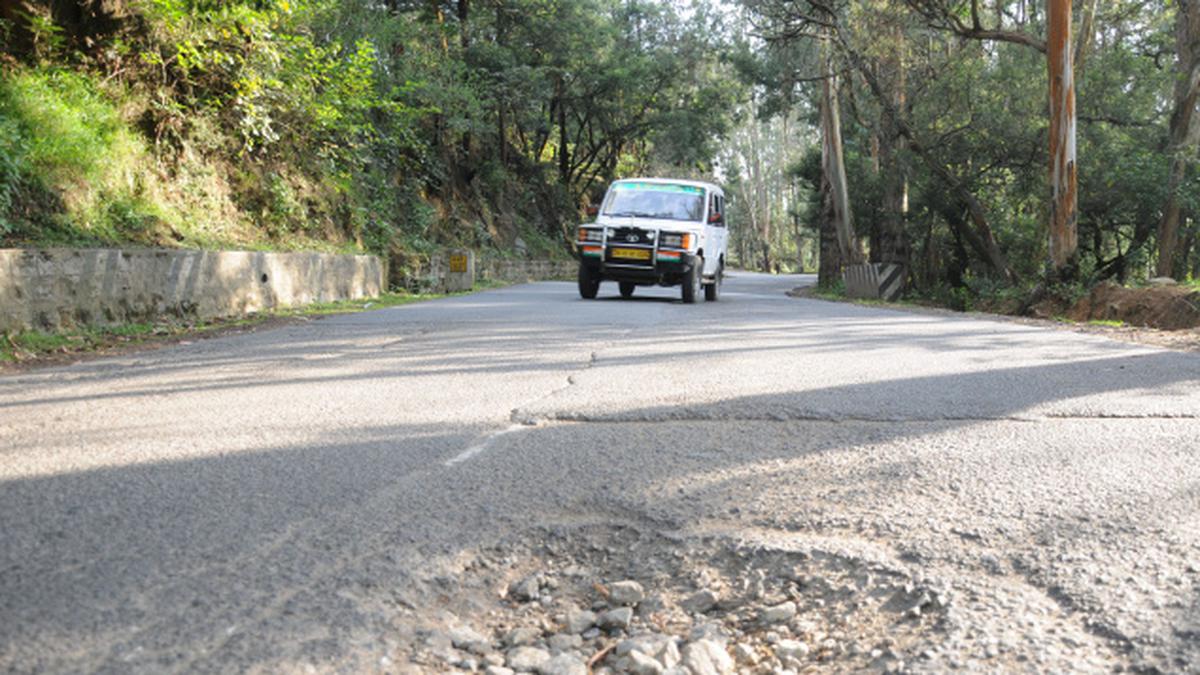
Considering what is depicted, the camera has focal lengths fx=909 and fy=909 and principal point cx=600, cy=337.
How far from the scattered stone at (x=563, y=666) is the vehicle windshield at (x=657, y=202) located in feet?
47.7

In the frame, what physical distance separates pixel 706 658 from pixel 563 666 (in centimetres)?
34

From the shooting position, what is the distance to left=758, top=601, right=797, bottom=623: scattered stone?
2.38m

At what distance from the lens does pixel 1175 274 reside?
27.9 metres

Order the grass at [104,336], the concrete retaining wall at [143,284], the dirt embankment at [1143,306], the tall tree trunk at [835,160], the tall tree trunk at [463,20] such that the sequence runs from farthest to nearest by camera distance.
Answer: the tall tree trunk at [463,20] < the tall tree trunk at [835,160] < the dirt embankment at [1143,306] < the concrete retaining wall at [143,284] < the grass at [104,336]

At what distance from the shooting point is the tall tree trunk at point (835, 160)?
26.7 meters

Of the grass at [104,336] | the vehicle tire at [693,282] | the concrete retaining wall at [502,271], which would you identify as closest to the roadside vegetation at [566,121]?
the concrete retaining wall at [502,271]

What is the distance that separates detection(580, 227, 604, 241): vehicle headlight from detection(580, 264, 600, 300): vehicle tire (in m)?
0.56

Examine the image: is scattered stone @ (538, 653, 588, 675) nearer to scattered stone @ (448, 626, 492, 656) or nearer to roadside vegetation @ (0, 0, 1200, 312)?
scattered stone @ (448, 626, 492, 656)

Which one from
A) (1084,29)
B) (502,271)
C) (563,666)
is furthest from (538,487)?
(502,271)

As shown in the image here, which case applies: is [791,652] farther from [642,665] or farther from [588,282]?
[588,282]

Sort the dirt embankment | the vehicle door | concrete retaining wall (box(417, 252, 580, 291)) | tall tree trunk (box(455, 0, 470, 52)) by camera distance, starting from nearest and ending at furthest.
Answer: the dirt embankment, the vehicle door, concrete retaining wall (box(417, 252, 580, 291)), tall tree trunk (box(455, 0, 470, 52))

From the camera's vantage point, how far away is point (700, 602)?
8.20 ft

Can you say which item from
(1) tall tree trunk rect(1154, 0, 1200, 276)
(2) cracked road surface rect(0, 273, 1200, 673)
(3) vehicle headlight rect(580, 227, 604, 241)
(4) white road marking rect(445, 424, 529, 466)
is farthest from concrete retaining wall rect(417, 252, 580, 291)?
(1) tall tree trunk rect(1154, 0, 1200, 276)

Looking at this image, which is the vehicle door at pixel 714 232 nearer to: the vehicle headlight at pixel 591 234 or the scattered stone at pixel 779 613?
the vehicle headlight at pixel 591 234
